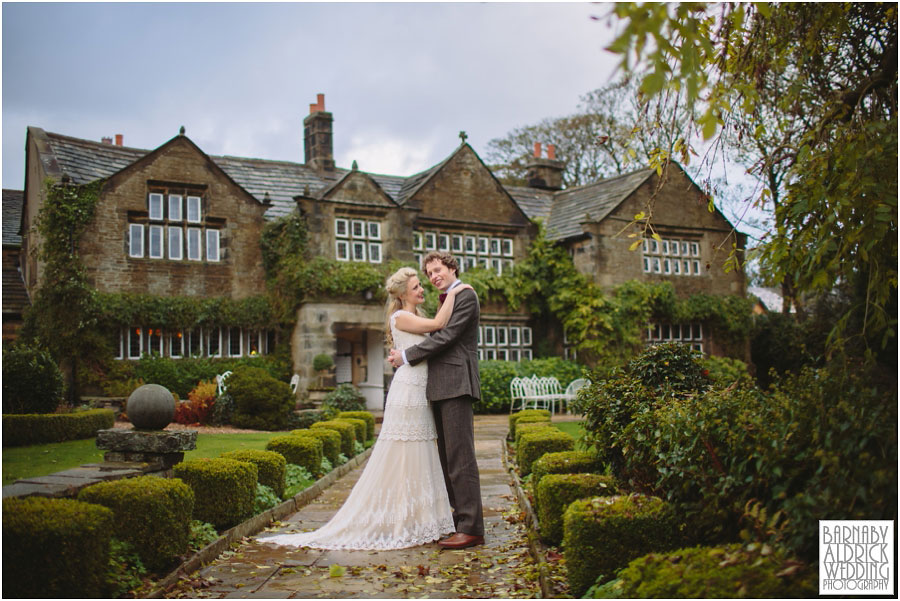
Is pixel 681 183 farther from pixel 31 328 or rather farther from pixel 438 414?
pixel 438 414

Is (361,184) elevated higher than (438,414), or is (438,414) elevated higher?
(361,184)

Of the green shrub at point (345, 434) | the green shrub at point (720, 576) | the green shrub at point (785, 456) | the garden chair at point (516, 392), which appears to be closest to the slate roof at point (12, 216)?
the garden chair at point (516, 392)

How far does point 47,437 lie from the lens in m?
11.4

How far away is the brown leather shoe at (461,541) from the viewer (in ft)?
20.2

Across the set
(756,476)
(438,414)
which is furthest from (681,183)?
(756,476)

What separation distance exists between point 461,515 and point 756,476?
2.62 metres

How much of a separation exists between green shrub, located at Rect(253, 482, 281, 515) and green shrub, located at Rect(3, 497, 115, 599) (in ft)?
9.20

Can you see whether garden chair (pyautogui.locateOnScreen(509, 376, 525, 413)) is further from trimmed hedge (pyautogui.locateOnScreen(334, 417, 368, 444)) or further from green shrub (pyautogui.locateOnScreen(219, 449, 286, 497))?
green shrub (pyautogui.locateOnScreen(219, 449, 286, 497))

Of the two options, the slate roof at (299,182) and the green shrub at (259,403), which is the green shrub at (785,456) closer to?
the green shrub at (259,403)

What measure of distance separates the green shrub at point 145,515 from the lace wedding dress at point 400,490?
113 cm

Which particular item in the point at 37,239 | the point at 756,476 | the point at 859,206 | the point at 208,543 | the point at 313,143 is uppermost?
the point at 313,143

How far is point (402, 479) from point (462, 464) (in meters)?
0.52

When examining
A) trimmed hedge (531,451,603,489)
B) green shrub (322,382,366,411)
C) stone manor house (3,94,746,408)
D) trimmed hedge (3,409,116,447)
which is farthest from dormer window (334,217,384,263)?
trimmed hedge (531,451,603,489)

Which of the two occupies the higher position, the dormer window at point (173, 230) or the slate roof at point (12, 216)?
the slate roof at point (12, 216)
